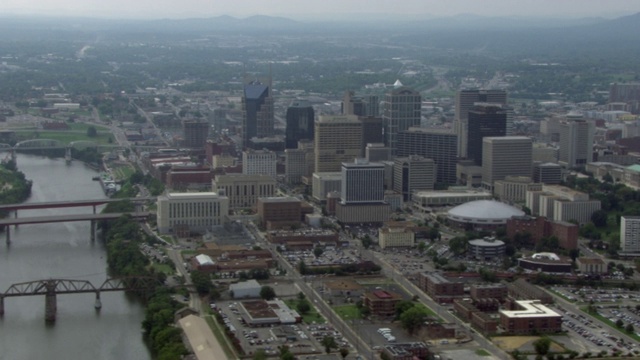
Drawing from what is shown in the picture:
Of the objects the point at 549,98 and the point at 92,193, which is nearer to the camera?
the point at 92,193

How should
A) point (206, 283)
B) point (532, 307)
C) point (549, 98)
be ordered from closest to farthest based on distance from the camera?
1. point (532, 307)
2. point (206, 283)
3. point (549, 98)

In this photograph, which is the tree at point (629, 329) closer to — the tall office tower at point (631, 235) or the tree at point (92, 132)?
the tall office tower at point (631, 235)

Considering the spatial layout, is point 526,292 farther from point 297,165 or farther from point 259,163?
point 259,163

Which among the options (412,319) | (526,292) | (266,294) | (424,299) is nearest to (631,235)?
(526,292)

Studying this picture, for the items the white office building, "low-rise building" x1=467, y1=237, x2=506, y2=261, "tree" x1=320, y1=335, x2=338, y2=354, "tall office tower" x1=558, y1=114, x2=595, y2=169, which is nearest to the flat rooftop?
"tree" x1=320, y1=335, x2=338, y2=354

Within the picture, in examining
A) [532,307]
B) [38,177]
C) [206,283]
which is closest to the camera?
[532,307]

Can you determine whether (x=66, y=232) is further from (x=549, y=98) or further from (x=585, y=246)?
(x=549, y=98)

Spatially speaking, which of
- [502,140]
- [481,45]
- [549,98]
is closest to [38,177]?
[502,140]
